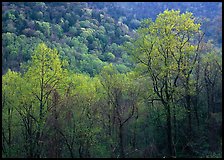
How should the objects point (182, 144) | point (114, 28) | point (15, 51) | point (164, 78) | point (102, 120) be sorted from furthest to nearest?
point (114, 28) < point (15, 51) < point (102, 120) < point (182, 144) < point (164, 78)

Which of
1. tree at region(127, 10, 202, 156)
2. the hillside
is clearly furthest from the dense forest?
the hillside

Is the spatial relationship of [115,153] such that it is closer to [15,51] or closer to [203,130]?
[203,130]

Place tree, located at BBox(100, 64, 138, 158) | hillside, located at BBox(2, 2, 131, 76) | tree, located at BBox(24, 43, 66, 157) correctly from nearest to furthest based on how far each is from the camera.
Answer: tree, located at BBox(24, 43, 66, 157)
tree, located at BBox(100, 64, 138, 158)
hillside, located at BBox(2, 2, 131, 76)

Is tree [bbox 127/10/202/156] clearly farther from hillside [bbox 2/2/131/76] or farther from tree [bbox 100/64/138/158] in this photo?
hillside [bbox 2/2/131/76]

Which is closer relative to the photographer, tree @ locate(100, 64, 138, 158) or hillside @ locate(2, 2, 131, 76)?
tree @ locate(100, 64, 138, 158)

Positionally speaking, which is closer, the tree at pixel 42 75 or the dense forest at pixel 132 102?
the dense forest at pixel 132 102

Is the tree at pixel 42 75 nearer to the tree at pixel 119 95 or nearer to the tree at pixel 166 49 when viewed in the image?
the tree at pixel 119 95

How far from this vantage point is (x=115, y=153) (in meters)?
28.4

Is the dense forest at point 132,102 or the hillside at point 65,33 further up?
the hillside at point 65,33

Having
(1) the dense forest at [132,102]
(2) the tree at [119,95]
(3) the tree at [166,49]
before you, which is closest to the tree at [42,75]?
(1) the dense forest at [132,102]

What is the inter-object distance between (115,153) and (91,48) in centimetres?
4309

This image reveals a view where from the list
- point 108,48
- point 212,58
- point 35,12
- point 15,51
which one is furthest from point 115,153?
point 35,12

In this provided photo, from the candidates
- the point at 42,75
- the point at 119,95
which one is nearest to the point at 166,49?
the point at 119,95

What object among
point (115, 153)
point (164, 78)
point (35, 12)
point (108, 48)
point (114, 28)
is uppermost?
point (35, 12)
